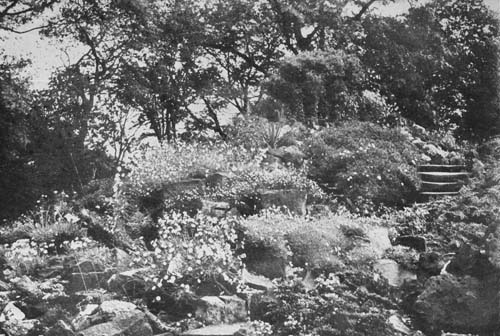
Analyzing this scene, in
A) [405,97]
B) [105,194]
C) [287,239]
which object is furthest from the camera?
[405,97]

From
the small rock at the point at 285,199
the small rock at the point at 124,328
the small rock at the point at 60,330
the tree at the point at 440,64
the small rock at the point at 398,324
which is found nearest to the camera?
the small rock at the point at 398,324

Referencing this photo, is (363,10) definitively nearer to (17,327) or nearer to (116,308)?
(116,308)

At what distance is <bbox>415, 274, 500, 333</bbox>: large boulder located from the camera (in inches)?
218

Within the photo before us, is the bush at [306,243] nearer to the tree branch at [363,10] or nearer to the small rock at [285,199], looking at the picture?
the small rock at [285,199]

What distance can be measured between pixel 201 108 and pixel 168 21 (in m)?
2.37

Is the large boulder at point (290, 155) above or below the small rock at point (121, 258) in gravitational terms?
above

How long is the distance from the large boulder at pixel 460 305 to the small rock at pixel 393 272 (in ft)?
2.19

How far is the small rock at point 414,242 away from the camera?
733 centimetres

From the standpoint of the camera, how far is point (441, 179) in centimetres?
950

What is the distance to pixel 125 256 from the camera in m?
7.25

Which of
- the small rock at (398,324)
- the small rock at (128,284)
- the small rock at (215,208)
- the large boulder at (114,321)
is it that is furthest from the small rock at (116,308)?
the small rock at (398,324)

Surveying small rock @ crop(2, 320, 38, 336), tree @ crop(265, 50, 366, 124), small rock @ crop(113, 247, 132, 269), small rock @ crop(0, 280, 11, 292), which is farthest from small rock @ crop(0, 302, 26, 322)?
tree @ crop(265, 50, 366, 124)

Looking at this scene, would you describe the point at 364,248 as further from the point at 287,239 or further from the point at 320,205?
the point at 320,205

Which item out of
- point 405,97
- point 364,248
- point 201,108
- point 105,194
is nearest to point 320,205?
point 364,248
